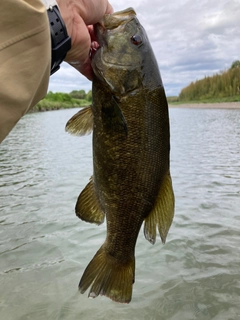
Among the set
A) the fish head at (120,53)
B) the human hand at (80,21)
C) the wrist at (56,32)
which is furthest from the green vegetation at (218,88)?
the wrist at (56,32)

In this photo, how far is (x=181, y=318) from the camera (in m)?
3.57

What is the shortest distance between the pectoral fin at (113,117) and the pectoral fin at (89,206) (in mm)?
498

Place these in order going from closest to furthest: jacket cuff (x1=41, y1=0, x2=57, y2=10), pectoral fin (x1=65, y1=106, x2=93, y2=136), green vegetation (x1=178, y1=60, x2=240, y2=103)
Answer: jacket cuff (x1=41, y1=0, x2=57, y2=10) < pectoral fin (x1=65, y1=106, x2=93, y2=136) < green vegetation (x1=178, y1=60, x2=240, y2=103)

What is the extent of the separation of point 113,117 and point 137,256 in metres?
3.14

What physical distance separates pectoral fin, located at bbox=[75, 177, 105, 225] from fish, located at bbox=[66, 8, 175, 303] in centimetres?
3

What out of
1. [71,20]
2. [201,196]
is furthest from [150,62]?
[201,196]

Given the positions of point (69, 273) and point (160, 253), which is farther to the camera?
point (160, 253)

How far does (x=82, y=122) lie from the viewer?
231 centimetres

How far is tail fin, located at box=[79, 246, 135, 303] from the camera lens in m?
2.34

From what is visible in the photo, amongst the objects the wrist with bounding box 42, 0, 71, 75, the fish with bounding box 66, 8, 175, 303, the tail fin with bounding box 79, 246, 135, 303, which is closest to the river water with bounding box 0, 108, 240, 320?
the tail fin with bounding box 79, 246, 135, 303

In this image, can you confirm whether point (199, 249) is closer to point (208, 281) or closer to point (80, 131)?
point (208, 281)

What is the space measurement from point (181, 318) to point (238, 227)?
7.88ft

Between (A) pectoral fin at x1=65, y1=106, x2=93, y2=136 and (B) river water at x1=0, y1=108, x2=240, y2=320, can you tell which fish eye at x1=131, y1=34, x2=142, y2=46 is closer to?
(A) pectoral fin at x1=65, y1=106, x2=93, y2=136

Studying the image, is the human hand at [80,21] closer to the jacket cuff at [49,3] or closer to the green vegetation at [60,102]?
the jacket cuff at [49,3]
